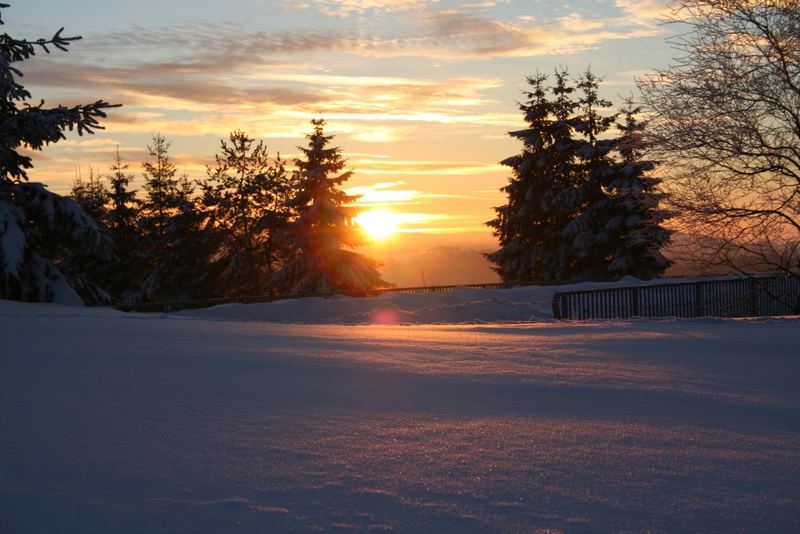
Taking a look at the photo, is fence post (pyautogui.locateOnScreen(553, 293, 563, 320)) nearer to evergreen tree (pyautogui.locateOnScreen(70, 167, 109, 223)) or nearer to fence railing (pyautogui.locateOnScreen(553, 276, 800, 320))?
fence railing (pyautogui.locateOnScreen(553, 276, 800, 320))

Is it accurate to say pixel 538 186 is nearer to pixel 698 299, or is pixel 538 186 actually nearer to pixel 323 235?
pixel 323 235

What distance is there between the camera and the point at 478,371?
7812mm

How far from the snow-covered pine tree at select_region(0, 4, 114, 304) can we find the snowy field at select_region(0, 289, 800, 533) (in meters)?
14.4

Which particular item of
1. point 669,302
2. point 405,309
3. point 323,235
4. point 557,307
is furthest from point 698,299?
point 323,235

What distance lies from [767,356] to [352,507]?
7272mm

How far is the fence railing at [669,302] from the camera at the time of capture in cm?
2500

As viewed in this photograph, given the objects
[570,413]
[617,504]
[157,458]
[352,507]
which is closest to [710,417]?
[570,413]

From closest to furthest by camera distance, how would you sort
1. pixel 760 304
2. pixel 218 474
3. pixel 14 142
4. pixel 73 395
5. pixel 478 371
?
pixel 218 474, pixel 73 395, pixel 478 371, pixel 14 142, pixel 760 304

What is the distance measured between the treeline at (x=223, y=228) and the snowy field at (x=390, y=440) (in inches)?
1557

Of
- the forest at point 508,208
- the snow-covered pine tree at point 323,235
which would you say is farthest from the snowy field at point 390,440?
the snow-covered pine tree at point 323,235

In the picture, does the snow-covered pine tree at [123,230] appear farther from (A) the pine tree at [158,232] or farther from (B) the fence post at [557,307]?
(B) the fence post at [557,307]

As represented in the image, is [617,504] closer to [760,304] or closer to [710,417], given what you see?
[710,417]

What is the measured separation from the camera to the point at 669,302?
2597 centimetres

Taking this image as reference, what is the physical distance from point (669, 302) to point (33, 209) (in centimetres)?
1898
